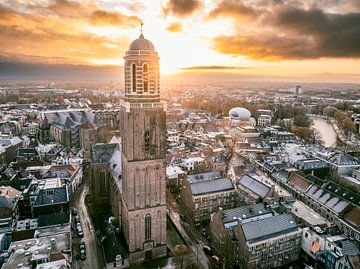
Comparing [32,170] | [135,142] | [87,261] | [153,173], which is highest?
[135,142]

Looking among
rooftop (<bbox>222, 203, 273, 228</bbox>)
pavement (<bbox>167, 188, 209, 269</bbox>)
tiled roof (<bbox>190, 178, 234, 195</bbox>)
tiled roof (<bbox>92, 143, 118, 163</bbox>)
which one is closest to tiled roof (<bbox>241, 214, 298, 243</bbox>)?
Answer: rooftop (<bbox>222, 203, 273, 228</bbox>)

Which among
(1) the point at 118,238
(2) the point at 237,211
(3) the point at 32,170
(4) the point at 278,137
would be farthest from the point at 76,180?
(4) the point at 278,137

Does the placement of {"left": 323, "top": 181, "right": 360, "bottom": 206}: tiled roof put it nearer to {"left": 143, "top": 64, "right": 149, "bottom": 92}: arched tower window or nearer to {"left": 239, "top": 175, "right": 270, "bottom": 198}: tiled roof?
{"left": 239, "top": 175, "right": 270, "bottom": 198}: tiled roof

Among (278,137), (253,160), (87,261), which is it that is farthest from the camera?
(278,137)

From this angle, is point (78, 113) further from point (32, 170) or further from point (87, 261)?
point (87, 261)

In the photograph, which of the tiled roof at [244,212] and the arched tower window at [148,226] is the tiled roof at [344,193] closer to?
the tiled roof at [244,212]

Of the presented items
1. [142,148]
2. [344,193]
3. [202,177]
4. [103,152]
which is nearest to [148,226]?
[142,148]
